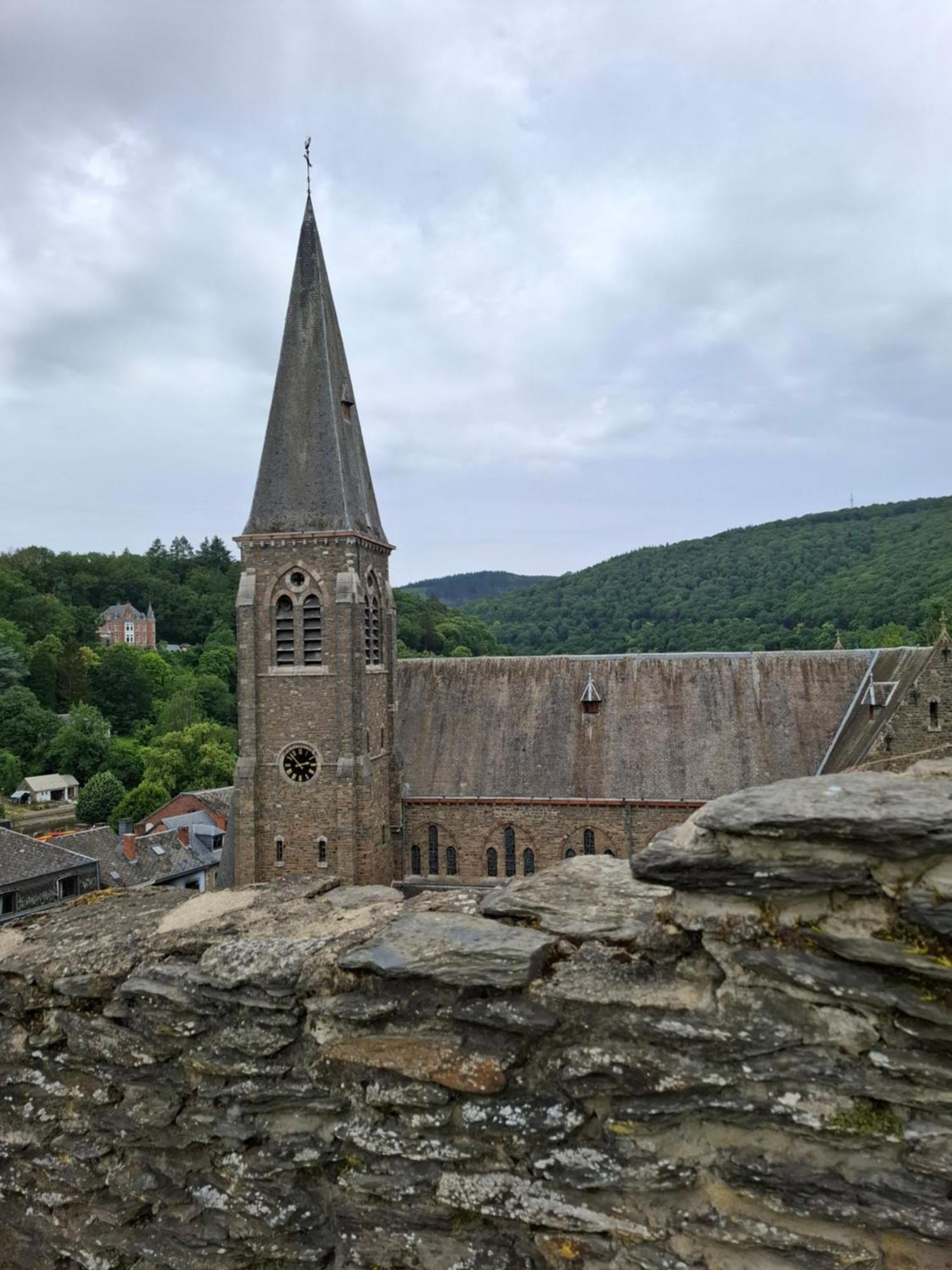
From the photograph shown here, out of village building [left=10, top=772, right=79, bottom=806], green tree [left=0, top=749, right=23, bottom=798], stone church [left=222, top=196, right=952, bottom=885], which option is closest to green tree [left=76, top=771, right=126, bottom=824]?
village building [left=10, top=772, right=79, bottom=806]

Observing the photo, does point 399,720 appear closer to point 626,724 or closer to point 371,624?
point 371,624

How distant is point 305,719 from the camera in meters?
24.0

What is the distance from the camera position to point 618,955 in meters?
5.75

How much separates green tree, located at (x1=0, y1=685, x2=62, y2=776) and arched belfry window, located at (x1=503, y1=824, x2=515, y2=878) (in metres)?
58.9

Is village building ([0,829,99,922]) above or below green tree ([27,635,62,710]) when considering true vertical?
below

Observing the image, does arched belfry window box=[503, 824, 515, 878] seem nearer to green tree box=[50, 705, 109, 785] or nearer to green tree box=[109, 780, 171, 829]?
green tree box=[109, 780, 171, 829]

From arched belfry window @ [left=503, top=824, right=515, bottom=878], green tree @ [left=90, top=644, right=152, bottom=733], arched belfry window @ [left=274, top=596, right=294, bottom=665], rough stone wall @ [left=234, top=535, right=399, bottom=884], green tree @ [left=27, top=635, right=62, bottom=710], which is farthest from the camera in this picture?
green tree @ [left=90, top=644, right=152, bottom=733]

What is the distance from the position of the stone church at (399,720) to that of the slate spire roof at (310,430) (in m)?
0.05

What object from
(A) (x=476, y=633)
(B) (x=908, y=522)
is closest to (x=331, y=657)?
(A) (x=476, y=633)

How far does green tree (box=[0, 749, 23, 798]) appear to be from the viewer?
65062mm

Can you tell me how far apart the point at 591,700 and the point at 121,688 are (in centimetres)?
7163

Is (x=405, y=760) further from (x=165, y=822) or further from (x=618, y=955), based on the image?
(x=165, y=822)

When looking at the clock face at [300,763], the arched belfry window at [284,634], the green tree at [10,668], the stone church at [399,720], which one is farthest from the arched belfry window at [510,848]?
the green tree at [10,668]

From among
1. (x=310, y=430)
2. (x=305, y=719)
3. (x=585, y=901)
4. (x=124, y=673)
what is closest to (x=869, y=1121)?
(x=585, y=901)
